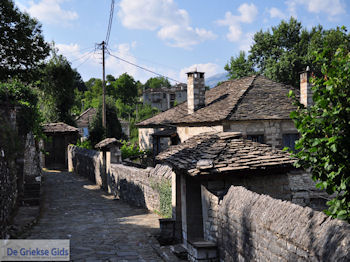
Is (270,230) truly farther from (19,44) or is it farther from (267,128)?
(19,44)

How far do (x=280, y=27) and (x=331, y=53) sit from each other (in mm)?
29664

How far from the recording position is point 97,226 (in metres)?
10.2

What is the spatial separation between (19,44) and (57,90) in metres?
15.3

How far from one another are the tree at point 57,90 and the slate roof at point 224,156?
23323mm

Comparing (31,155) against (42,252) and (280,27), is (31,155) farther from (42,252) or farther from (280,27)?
(280,27)

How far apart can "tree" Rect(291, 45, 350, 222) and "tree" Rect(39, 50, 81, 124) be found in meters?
27.1

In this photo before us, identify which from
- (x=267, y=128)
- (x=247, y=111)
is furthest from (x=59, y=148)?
(x=267, y=128)

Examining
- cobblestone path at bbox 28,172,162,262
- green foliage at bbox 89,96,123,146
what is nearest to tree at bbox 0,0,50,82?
cobblestone path at bbox 28,172,162,262

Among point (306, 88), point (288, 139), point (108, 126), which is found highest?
point (306, 88)

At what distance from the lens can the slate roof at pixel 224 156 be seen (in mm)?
6527

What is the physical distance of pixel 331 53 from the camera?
5266 mm

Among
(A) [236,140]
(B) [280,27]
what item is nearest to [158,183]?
(A) [236,140]

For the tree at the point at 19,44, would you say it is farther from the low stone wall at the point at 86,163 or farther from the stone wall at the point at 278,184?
the stone wall at the point at 278,184

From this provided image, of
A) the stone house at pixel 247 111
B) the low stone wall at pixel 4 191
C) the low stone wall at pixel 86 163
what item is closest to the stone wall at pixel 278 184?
the low stone wall at pixel 4 191
